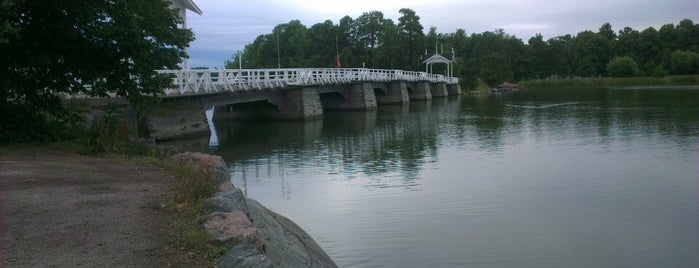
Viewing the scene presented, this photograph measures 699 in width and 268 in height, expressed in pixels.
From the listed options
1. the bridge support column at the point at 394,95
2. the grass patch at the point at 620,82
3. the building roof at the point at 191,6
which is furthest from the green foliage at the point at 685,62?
the building roof at the point at 191,6

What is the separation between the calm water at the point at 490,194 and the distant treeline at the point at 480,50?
193ft

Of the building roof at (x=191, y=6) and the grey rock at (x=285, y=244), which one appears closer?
the grey rock at (x=285, y=244)

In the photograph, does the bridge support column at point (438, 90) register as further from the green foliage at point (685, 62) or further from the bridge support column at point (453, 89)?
the green foliage at point (685, 62)

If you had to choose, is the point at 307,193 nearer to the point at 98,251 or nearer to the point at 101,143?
the point at 101,143

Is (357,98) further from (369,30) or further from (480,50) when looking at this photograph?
(480,50)

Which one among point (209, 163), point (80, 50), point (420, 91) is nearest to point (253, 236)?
point (209, 163)

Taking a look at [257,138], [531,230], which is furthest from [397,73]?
[531,230]

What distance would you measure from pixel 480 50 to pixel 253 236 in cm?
12666

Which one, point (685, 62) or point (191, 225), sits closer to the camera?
point (191, 225)

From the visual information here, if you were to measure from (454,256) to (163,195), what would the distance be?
14.3 feet

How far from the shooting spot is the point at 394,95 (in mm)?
62719

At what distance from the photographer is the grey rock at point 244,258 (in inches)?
205

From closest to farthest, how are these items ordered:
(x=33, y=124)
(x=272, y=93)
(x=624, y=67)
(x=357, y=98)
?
(x=33, y=124)
(x=272, y=93)
(x=357, y=98)
(x=624, y=67)

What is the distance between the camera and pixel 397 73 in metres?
64.6
